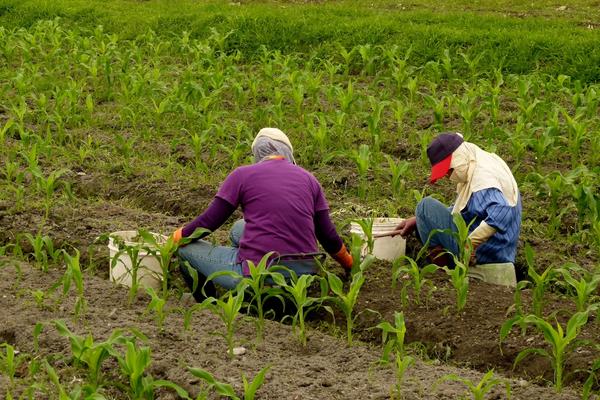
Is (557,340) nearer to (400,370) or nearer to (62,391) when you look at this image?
(400,370)

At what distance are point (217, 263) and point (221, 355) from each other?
3.35ft

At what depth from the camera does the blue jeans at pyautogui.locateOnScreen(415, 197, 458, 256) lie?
24.5 feet

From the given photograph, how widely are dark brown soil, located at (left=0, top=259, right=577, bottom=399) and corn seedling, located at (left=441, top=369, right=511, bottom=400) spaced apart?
0.04 meters

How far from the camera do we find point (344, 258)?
724cm

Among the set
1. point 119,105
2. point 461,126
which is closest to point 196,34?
point 119,105

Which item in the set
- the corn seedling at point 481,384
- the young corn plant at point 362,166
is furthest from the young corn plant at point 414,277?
the young corn plant at point 362,166

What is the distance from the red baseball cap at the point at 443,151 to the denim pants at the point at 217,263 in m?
0.95

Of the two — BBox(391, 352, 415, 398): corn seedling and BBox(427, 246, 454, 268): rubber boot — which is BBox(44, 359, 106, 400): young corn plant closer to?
BBox(391, 352, 415, 398): corn seedling

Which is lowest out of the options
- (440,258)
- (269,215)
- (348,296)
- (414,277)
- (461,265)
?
(440,258)

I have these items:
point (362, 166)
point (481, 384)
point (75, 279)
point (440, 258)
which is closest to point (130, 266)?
point (75, 279)

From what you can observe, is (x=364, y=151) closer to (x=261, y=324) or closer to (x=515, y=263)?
(x=515, y=263)

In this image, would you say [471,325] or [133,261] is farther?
[133,261]

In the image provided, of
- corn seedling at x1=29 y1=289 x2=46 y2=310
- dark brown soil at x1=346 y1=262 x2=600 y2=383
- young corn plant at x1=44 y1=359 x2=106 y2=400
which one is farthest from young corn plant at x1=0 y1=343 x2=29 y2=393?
dark brown soil at x1=346 y1=262 x2=600 y2=383

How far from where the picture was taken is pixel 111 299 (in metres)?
7.04
